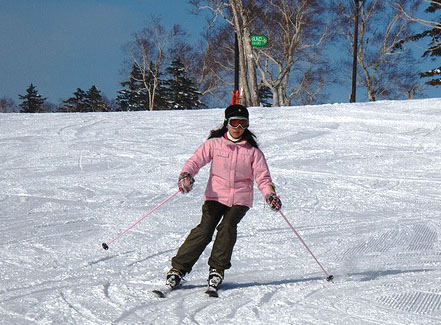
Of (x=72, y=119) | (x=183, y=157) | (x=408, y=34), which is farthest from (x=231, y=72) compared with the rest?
(x=183, y=157)

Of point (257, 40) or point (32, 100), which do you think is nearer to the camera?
point (257, 40)

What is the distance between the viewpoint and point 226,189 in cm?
384

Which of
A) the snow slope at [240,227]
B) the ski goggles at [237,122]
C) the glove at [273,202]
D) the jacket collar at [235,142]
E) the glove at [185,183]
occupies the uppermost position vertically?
the ski goggles at [237,122]

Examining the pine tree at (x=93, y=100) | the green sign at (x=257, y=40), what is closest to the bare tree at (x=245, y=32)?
the green sign at (x=257, y=40)

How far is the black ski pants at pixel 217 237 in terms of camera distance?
3811 mm

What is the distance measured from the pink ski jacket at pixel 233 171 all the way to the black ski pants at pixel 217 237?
0.07m

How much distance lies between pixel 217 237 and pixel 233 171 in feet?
1.62

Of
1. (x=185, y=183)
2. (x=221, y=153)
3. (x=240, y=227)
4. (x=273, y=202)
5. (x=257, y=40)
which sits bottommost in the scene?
(x=240, y=227)

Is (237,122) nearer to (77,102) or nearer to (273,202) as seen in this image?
(273,202)

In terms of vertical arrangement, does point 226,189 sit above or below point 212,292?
above

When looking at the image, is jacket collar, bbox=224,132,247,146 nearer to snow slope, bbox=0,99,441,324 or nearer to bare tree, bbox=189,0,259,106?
snow slope, bbox=0,99,441,324

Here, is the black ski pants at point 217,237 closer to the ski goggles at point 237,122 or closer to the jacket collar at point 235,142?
the jacket collar at point 235,142

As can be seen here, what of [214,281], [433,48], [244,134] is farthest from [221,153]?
[433,48]

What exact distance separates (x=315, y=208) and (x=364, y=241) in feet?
5.16
